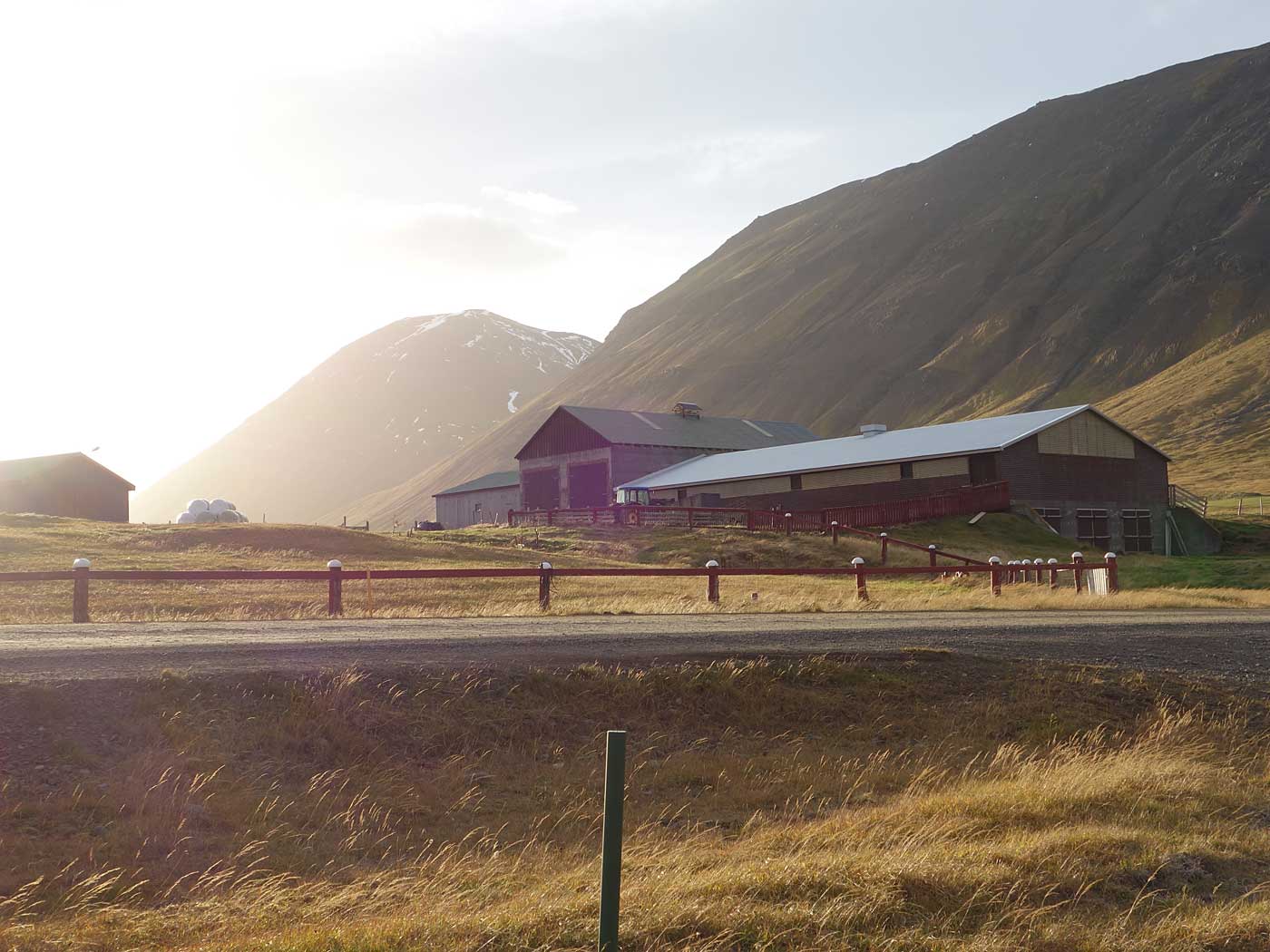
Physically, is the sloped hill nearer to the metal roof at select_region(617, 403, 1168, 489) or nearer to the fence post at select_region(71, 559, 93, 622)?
the metal roof at select_region(617, 403, 1168, 489)

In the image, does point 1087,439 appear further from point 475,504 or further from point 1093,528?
point 475,504

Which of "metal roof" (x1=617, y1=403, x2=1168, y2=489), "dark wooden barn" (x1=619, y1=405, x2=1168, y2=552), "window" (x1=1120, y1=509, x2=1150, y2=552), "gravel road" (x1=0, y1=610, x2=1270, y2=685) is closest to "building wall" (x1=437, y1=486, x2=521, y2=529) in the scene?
"metal roof" (x1=617, y1=403, x2=1168, y2=489)

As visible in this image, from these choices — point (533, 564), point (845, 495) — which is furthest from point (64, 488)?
point (845, 495)

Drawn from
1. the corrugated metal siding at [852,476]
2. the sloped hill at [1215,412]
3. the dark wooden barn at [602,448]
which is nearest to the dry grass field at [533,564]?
the corrugated metal siding at [852,476]

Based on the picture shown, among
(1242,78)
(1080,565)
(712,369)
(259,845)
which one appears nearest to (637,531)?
(1080,565)

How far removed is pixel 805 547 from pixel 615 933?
38018 mm

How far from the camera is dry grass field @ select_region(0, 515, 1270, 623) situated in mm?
23797

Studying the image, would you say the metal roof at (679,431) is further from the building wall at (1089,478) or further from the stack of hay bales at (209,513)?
the building wall at (1089,478)

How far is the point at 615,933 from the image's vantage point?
17.8ft

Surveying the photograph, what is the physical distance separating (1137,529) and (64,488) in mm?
67750

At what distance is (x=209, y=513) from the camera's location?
76.9 meters

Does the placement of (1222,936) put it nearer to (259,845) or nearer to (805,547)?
(259,845)

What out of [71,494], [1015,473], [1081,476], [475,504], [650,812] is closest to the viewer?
[650,812]

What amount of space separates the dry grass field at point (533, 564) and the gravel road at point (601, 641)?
288 cm
